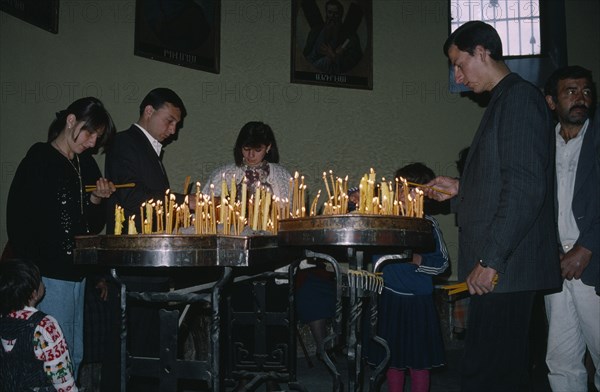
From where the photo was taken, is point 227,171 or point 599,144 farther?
point 227,171

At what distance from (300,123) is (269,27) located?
47.5 inches

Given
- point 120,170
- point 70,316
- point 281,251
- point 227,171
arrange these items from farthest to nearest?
point 227,171 < point 120,170 < point 70,316 < point 281,251

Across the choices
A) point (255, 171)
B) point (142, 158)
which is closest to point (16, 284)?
point (142, 158)

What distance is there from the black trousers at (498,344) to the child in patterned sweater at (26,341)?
2108 mm

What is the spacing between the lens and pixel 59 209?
10.4ft

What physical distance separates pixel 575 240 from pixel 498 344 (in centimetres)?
145

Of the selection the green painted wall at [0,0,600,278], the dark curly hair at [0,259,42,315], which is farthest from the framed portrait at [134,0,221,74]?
the dark curly hair at [0,259,42,315]

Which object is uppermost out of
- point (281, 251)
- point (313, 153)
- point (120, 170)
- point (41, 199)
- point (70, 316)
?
point (313, 153)

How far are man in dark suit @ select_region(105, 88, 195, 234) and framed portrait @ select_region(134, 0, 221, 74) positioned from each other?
5.93 ft

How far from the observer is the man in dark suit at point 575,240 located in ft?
10.5

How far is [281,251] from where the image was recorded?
9.61 feet

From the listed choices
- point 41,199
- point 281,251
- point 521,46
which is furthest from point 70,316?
point 521,46

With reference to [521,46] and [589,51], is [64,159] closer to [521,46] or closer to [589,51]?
[521,46]

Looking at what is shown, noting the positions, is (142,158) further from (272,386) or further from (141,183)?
(272,386)
